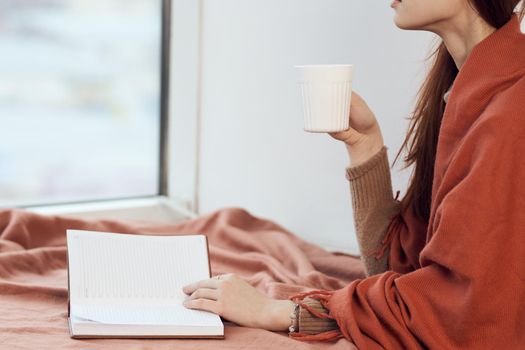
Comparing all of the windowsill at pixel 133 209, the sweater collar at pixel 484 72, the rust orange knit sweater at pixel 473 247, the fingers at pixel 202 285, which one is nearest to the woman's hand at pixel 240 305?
the fingers at pixel 202 285

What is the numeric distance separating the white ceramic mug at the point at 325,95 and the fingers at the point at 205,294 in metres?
0.28

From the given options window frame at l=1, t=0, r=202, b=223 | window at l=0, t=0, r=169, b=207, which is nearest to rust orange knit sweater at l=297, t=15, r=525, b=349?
window frame at l=1, t=0, r=202, b=223

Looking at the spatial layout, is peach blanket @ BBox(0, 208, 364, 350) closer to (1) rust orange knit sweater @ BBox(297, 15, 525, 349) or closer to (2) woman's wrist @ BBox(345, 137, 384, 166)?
(1) rust orange knit sweater @ BBox(297, 15, 525, 349)

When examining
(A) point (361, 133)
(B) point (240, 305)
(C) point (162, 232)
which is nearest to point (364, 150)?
(A) point (361, 133)

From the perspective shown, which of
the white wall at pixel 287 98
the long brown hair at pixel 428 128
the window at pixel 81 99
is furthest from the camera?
the window at pixel 81 99

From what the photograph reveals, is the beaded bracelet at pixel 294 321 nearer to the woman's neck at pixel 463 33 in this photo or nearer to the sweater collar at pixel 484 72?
the sweater collar at pixel 484 72

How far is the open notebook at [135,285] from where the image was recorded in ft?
4.29

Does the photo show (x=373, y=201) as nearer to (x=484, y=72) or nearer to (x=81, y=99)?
(x=484, y=72)

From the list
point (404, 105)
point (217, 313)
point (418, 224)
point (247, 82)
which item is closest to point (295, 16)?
point (247, 82)

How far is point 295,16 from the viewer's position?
2.24m

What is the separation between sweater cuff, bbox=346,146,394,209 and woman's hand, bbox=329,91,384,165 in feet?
0.04

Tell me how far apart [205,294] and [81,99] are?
4.38 feet

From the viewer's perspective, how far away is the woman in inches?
47.8

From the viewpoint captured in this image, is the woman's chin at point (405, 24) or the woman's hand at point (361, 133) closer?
the woman's chin at point (405, 24)
